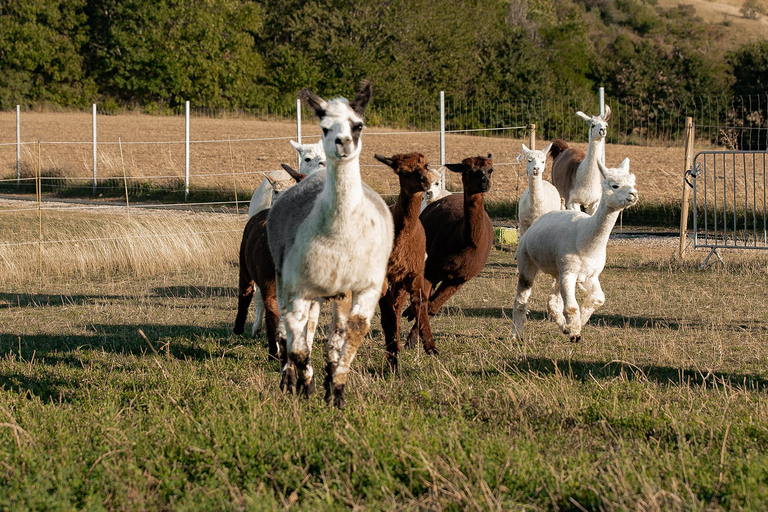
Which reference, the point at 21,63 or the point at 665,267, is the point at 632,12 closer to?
the point at 21,63

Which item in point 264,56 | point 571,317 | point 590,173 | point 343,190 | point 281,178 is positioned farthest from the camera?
point 264,56

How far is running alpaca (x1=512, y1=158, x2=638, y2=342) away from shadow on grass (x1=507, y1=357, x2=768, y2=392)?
0.81m

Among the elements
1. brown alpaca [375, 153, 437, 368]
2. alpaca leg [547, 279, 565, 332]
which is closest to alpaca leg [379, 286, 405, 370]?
brown alpaca [375, 153, 437, 368]

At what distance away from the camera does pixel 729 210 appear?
675 inches

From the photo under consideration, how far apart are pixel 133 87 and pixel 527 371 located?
4392cm

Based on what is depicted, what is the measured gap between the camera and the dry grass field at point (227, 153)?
70.6ft

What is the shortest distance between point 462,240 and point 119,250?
599cm

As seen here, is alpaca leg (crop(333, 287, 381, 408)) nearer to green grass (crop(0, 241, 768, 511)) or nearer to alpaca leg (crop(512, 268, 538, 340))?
green grass (crop(0, 241, 768, 511))

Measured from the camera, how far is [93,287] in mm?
10398

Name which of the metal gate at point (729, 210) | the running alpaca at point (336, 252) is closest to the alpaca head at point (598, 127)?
the metal gate at point (729, 210)

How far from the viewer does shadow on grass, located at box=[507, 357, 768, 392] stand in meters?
5.64

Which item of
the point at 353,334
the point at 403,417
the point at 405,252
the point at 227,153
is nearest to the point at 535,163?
the point at 405,252

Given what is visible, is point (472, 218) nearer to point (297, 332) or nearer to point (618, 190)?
point (618, 190)

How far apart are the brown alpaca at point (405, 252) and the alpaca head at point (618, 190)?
1632 millimetres
